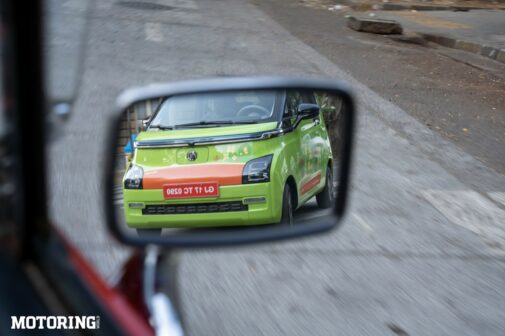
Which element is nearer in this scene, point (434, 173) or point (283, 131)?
point (283, 131)

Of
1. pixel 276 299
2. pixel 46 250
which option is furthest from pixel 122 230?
pixel 276 299

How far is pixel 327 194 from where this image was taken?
2430 millimetres

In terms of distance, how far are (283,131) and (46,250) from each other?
0.83 m

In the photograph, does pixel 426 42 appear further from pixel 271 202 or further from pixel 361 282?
pixel 271 202

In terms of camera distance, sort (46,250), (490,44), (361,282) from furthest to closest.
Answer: (490,44)
(361,282)
(46,250)

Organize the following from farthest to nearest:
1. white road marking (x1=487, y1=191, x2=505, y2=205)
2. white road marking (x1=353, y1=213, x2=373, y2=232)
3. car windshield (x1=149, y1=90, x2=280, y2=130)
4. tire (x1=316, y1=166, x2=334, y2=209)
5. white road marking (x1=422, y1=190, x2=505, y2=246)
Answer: white road marking (x1=487, y1=191, x2=505, y2=205) → white road marking (x1=422, y1=190, x2=505, y2=246) → white road marking (x1=353, y1=213, x2=373, y2=232) → tire (x1=316, y1=166, x2=334, y2=209) → car windshield (x1=149, y1=90, x2=280, y2=130)

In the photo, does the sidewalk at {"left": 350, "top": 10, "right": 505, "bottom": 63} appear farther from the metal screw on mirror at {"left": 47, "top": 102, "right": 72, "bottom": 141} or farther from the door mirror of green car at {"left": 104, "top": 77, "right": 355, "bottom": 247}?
the metal screw on mirror at {"left": 47, "top": 102, "right": 72, "bottom": 141}

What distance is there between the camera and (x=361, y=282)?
462 cm

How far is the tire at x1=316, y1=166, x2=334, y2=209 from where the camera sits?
2.42m

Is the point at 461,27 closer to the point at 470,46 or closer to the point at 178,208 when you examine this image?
the point at 470,46

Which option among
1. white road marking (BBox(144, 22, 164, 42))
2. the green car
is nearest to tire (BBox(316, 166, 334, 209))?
the green car

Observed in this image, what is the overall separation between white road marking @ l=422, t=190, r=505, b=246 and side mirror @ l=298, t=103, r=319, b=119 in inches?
150

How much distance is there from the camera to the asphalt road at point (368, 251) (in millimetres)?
3395

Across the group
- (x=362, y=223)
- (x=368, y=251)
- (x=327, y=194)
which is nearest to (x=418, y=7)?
(x=362, y=223)
